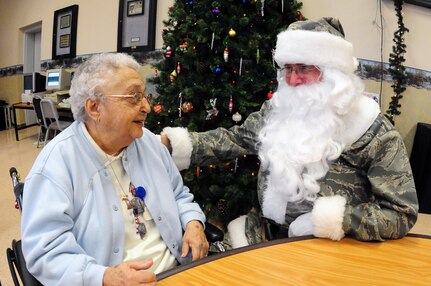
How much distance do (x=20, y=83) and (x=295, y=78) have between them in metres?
8.80

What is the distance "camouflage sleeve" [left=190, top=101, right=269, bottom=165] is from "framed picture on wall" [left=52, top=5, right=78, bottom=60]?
5706 mm

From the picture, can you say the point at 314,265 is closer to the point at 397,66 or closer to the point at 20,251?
A: the point at 20,251

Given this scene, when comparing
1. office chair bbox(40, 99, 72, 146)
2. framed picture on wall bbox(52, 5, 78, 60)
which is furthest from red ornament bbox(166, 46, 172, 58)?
framed picture on wall bbox(52, 5, 78, 60)

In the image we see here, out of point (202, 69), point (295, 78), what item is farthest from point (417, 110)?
point (295, 78)

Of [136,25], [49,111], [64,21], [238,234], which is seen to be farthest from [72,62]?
[238,234]

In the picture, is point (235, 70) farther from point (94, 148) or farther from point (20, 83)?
point (20, 83)

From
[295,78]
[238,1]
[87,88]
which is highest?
[238,1]

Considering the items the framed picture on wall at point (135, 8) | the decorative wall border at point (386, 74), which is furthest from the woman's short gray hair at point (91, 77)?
the framed picture on wall at point (135, 8)

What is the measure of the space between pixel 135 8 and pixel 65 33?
92.8 inches

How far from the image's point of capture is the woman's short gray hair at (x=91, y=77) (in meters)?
1.17

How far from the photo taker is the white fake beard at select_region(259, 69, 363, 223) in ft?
4.25

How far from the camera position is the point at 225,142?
1.65m

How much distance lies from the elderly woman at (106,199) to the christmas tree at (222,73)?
1.20 meters

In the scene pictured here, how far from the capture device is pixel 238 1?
2.52 m
